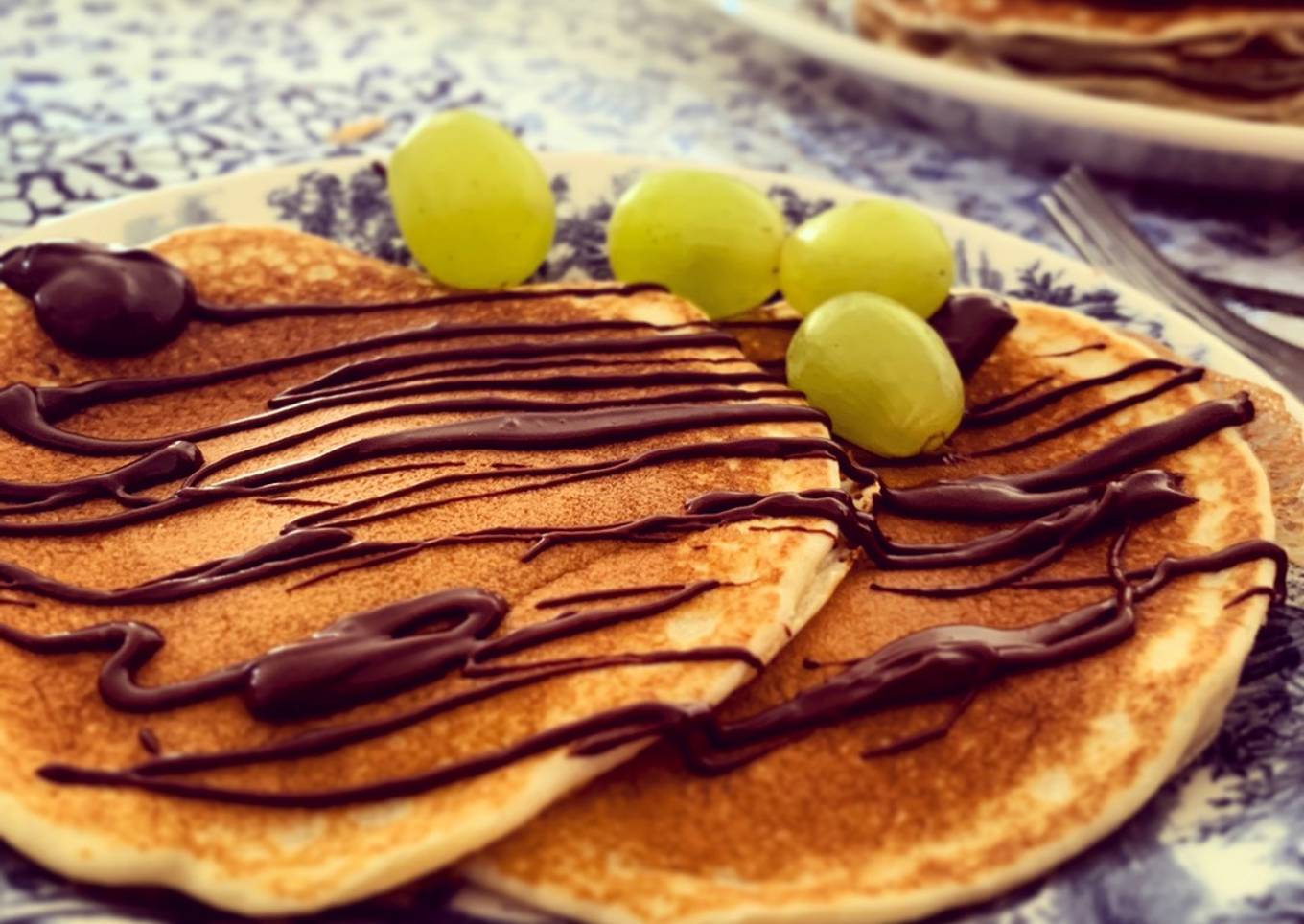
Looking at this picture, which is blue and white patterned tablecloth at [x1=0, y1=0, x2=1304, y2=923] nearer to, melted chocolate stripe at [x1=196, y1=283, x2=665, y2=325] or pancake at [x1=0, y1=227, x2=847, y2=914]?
melted chocolate stripe at [x1=196, y1=283, x2=665, y2=325]

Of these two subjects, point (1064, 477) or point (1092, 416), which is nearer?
point (1064, 477)

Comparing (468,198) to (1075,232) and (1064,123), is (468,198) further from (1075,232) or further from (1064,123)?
(1064,123)

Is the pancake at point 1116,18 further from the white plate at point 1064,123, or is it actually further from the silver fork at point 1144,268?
the silver fork at point 1144,268

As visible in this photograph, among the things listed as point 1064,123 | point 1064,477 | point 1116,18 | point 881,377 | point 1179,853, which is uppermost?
point 1116,18

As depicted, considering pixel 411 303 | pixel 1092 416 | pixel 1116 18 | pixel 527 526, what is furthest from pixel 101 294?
pixel 1116 18

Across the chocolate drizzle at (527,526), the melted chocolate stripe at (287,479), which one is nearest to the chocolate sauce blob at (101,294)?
the chocolate drizzle at (527,526)

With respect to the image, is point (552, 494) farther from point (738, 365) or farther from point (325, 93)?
point (325, 93)

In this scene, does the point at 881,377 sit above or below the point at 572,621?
above

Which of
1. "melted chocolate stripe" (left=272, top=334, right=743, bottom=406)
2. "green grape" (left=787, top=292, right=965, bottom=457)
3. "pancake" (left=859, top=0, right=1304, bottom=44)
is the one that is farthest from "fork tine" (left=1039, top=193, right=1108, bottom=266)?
"melted chocolate stripe" (left=272, top=334, right=743, bottom=406)
